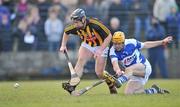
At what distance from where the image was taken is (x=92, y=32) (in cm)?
1554

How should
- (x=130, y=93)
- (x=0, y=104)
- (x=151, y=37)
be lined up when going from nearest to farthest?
(x=0, y=104) → (x=130, y=93) → (x=151, y=37)

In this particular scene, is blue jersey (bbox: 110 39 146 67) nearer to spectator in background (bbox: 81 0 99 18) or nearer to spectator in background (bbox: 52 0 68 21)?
spectator in background (bbox: 81 0 99 18)

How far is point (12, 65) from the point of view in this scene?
2511cm

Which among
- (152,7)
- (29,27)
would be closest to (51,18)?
(29,27)

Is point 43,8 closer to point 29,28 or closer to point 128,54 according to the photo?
point 29,28

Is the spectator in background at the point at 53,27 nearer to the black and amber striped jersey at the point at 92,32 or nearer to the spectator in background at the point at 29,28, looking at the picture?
the spectator in background at the point at 29,28

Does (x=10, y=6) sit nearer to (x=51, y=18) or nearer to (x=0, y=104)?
(x=51, y=18)

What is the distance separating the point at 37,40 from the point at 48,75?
1.45m

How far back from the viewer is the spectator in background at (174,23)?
970 inches

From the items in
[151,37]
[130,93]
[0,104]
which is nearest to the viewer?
[0,104]

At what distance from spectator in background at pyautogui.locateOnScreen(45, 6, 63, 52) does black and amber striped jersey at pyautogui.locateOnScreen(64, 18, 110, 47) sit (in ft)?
28.2

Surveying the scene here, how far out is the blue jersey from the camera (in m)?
14.6

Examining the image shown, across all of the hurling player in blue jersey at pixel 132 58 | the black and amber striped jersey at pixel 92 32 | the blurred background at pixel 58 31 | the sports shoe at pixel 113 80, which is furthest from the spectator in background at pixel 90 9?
the hurling player in blue jersey at pixel 132 58

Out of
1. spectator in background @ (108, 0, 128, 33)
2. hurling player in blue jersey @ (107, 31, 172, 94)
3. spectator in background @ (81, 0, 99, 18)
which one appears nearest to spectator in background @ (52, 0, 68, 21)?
spectator in background @ (81, 0, 99, 18)
